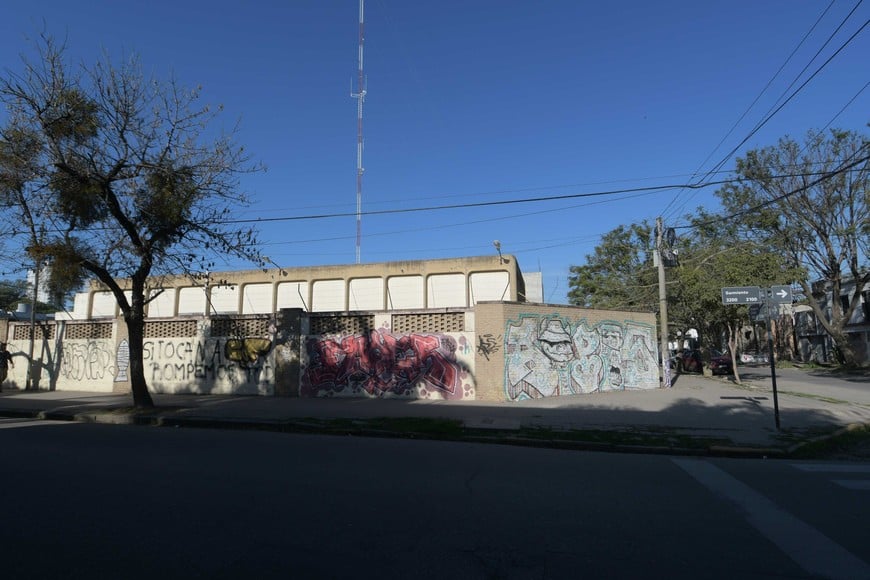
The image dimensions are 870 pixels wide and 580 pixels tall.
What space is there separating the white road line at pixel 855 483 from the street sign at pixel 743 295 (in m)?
5.02

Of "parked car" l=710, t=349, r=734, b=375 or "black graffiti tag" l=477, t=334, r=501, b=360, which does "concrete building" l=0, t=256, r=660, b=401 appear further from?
"parked car" l=710, t=349, r=734, b=375

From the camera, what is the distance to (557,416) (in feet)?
42.1

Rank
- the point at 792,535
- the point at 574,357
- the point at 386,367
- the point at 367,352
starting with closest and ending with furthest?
the point at 792,535 → the point at 386,367 → the point at 367,352 → the point at 574,357

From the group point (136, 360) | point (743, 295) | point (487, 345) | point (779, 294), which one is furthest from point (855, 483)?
point (136, 360)

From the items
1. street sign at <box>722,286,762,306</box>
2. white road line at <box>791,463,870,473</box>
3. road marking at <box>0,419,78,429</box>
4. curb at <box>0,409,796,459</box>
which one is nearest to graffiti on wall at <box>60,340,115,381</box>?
curb at <box>0,409,796,459</box>

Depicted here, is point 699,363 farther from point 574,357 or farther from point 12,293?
point 12,293

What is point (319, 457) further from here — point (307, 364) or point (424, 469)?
point (307, 364)

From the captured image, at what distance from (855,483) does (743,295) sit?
5.35 meters

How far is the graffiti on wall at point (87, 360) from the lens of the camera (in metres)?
20.5

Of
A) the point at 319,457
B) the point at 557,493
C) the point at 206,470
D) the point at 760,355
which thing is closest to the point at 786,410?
the point at 557,493

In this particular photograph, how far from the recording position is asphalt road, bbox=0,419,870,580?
4242 millimetres

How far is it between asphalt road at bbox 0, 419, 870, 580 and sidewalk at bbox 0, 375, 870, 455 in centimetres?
155

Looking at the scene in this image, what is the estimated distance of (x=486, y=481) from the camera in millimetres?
6938

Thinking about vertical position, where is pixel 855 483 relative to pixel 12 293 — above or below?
below
